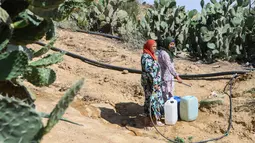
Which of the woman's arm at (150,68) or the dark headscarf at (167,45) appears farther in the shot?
the dark headscarf at (167,45)

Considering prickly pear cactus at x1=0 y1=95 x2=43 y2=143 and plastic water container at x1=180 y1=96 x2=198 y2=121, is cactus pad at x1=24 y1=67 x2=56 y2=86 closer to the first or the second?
prickly pear cactus at x1=0 y1=95 x2=43 y2=143

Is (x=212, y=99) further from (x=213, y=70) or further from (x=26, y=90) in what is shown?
(x=26, y=90)

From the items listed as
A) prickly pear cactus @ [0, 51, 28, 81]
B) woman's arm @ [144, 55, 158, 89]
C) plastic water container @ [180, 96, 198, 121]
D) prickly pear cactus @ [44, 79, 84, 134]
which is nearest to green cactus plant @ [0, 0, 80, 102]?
prickly pear cactus @ [0, 51, 28, 81]

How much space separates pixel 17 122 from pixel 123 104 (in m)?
6.08

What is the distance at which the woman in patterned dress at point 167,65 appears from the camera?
7406mm

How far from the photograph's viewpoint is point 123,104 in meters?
8.45

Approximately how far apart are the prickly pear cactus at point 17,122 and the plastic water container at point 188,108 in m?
5.12

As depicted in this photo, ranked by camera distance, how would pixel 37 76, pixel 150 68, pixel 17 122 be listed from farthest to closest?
pixel 150 68, pixel 37 76, pixel 17 122

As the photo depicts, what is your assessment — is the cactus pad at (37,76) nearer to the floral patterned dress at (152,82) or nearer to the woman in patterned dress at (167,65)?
the floral patterned dress at (152,82)

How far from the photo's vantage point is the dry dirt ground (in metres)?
6.70

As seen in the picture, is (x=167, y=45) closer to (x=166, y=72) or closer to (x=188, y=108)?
(x=166, y=72)

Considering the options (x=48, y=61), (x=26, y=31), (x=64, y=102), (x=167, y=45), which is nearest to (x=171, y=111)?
(x=167, y=45)

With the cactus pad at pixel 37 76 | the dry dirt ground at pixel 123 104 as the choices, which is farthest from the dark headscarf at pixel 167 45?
the cactus pad at pixel 37 76

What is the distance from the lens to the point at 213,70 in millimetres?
9812
